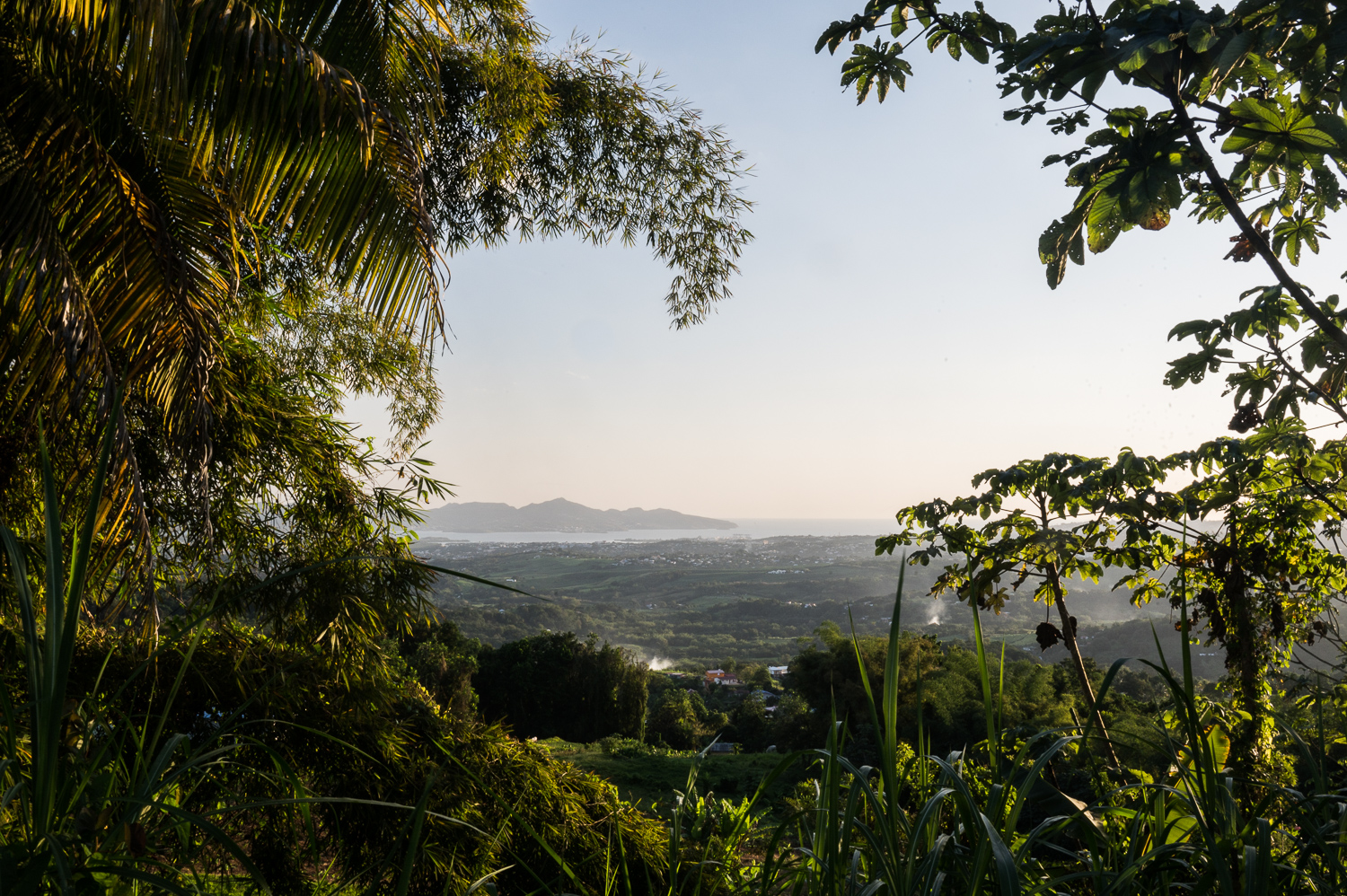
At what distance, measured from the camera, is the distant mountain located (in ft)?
451

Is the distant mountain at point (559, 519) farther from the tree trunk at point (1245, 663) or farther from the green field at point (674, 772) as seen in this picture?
the tree trunk at point (1245, 663)

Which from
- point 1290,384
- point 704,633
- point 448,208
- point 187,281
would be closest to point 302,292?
point 448,208

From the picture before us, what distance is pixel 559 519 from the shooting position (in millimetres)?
156250

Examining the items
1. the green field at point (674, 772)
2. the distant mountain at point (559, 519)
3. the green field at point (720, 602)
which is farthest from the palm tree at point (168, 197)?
the distant mountain at point (559, 519)

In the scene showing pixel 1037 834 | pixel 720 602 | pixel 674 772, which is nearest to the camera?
pixel 1037 834

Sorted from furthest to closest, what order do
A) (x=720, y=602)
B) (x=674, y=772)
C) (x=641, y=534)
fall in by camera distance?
1. (x=641, y=534)
2. (x=720, y=602)
3. (x=674, y=772)

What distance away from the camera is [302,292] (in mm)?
5035

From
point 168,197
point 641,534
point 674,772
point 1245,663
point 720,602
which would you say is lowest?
point 720,602

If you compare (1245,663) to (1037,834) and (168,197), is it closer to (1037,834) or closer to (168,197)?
(1037,834)

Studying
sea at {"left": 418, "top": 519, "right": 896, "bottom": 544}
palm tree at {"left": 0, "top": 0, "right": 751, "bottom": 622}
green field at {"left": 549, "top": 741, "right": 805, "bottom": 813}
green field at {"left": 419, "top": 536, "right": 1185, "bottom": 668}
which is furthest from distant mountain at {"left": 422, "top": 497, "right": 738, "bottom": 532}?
palm tree at {"left": 0, "top": 0, "right": 751, "bottom": 622}

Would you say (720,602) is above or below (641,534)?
below

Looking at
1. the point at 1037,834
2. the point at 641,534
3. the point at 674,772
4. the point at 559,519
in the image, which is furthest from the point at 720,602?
the point at 641,534

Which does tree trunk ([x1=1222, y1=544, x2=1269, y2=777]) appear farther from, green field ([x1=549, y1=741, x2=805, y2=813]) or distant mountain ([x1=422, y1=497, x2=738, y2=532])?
distant mountain ([x1=422, y1=497, x2=738, y2=532])

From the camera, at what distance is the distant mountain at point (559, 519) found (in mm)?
137375
